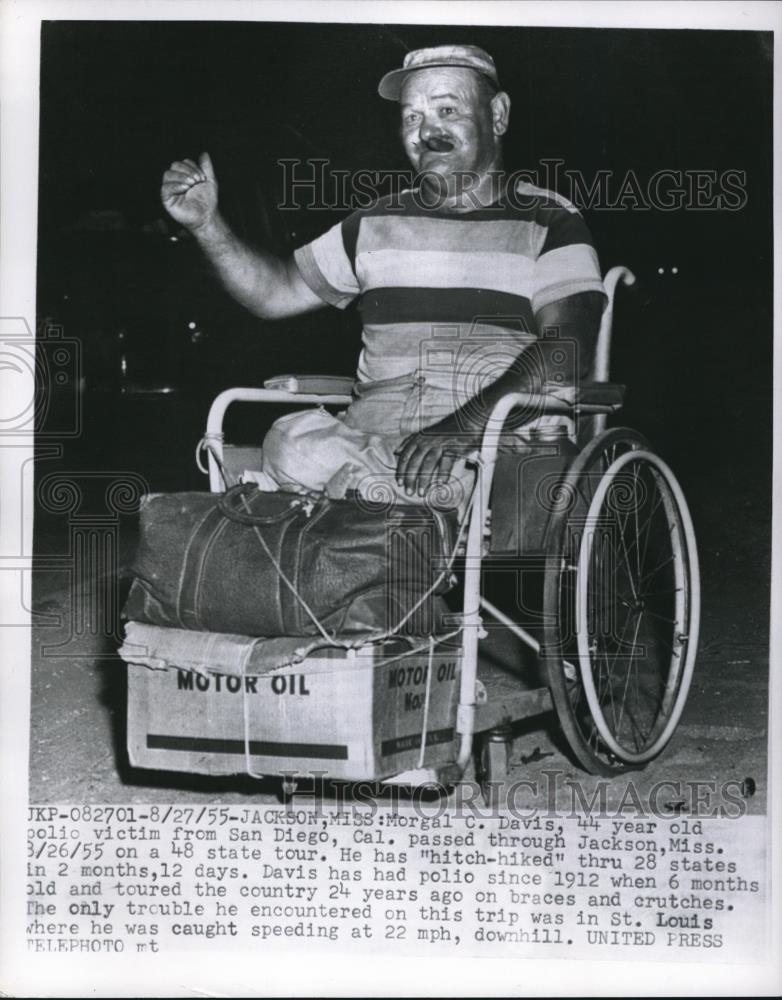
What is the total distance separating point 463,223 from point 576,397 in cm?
50

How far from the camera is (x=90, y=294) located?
116 inches

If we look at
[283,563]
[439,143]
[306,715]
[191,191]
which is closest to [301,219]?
[191,191]

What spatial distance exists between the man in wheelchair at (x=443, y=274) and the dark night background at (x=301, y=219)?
6 centimetres

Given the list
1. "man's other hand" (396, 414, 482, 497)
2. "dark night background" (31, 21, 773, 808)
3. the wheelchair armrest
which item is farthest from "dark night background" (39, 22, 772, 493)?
"man's other hand" (396, 414, 482, 497)

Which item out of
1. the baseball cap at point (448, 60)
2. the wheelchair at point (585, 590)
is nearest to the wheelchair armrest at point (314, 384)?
the wheelchair at point (585, 590)

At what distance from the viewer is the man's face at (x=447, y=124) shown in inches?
112

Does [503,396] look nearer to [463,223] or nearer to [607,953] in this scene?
[463,223]

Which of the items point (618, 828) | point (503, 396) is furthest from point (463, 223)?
point (618, 828)

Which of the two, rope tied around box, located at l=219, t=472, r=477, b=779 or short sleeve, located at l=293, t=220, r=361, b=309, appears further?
short sleeve, located at l=293, t=220, r=361, b=309

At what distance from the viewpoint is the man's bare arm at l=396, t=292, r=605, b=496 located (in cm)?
257

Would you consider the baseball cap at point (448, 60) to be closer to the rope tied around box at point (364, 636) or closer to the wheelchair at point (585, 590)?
the wheelchair at point (585, 590)

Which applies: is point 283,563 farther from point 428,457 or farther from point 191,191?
point 191,191

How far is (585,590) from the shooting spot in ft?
8.64

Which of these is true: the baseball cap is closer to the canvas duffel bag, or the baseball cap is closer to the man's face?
the man's face
